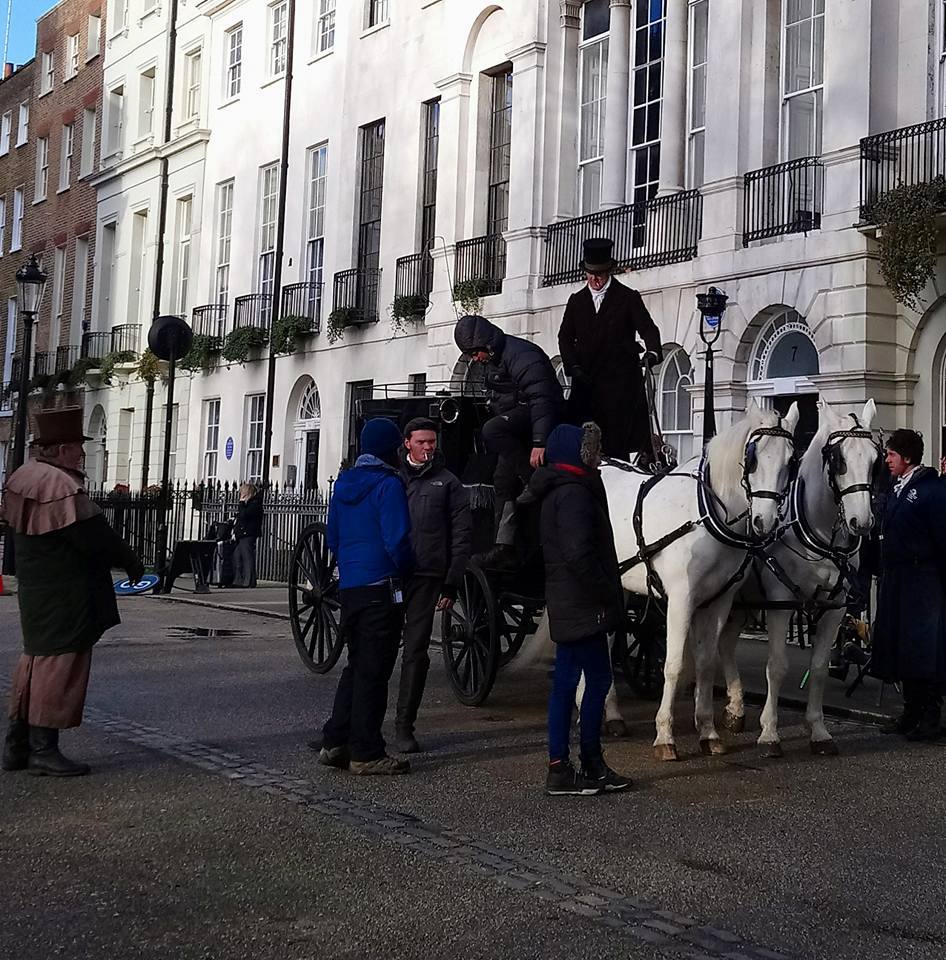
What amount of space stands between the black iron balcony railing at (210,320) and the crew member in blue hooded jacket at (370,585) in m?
24.8

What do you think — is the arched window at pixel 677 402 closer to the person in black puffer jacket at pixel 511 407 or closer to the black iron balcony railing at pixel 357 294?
the black iron balcony railing at pixel 357 294

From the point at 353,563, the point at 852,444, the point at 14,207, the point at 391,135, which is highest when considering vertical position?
the point at 14,207

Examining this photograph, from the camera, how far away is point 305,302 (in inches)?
1163

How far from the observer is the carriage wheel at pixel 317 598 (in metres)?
11.9

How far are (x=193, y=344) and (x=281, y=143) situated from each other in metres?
4.89

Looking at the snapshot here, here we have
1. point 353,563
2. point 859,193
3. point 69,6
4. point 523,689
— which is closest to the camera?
point 353,563

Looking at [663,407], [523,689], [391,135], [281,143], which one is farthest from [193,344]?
[523,689]

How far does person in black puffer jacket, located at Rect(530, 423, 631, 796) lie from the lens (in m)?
7.34

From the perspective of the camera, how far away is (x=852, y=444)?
8602mm

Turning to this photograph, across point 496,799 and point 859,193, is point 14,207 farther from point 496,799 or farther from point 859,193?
point 496,799

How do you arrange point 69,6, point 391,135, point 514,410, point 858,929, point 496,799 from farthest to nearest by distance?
1. point 69,6
2. point 391,135
3. point 514,410
4. point 496,799
5. point 858,929

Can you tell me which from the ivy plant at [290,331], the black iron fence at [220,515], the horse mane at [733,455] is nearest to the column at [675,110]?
the black iron fence at [220,515]

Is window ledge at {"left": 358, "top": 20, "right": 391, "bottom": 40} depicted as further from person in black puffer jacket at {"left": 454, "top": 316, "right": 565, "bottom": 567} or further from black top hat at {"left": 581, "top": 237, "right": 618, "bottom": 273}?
person in black puffer jacket at {"left": 454, "top": 316, "right": 565, "bottom": 567}

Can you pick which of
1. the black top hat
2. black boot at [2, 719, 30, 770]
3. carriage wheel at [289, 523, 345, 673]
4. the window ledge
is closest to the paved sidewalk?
carriage wheel at [289, 523, 345, 673]
